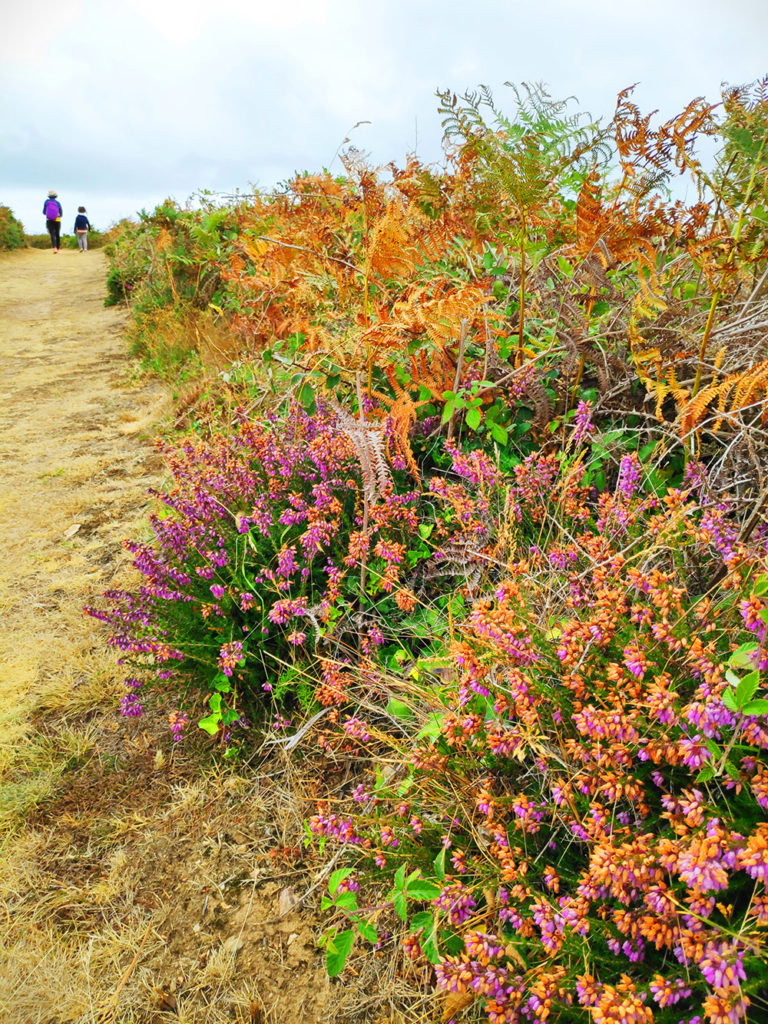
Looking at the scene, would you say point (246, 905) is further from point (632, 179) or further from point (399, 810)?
point (632, 179)

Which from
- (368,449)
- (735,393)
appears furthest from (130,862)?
(735,393)

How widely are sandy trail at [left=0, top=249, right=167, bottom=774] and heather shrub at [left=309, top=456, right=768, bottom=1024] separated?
1814 mm

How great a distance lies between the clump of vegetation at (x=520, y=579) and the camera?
1.21 metres

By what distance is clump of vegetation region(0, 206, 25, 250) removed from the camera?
19.4 m

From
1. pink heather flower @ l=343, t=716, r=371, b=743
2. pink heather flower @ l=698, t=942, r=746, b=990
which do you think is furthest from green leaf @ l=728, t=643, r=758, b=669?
pink heather flower @ l=343, t=716, r=371, b=743

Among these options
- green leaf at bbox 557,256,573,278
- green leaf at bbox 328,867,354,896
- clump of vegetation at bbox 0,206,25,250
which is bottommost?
green leaf at bbox 328,867,354,896

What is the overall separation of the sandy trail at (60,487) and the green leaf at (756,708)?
8.58ft

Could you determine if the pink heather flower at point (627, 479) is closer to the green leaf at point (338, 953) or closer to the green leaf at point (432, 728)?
the green leaf at point (432, 728)

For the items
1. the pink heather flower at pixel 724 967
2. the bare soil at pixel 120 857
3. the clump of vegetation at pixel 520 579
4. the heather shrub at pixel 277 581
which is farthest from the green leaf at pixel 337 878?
the pink heather flower at pixel 724 967

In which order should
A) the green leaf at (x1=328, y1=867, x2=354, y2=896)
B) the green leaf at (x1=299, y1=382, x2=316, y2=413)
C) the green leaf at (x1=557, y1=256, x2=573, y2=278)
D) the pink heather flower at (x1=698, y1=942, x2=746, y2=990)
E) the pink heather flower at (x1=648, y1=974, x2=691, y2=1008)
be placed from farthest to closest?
the green leaf at (x1=299, y1=382, x2=316, y2=413) < the green leaf at (x1=557, y1=256, x2=573, y2=278) < the green leaf at (x1=328, y1=867, x2=354, y2=896) < the pink heather flower at (x1=648, y1=974, x2=691, y2=1008) < the pink heather flower at (x1=698, y1=942, x2=746, y2=990)

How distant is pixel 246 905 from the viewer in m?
1.86

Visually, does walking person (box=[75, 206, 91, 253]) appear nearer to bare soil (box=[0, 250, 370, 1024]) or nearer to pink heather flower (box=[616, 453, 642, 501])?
bare soil (box=[0, 250, 370, 1024])

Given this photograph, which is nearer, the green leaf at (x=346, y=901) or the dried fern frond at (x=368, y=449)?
the green leaf at (x=346, y=901)

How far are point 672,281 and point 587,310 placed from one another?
39 centimetres
